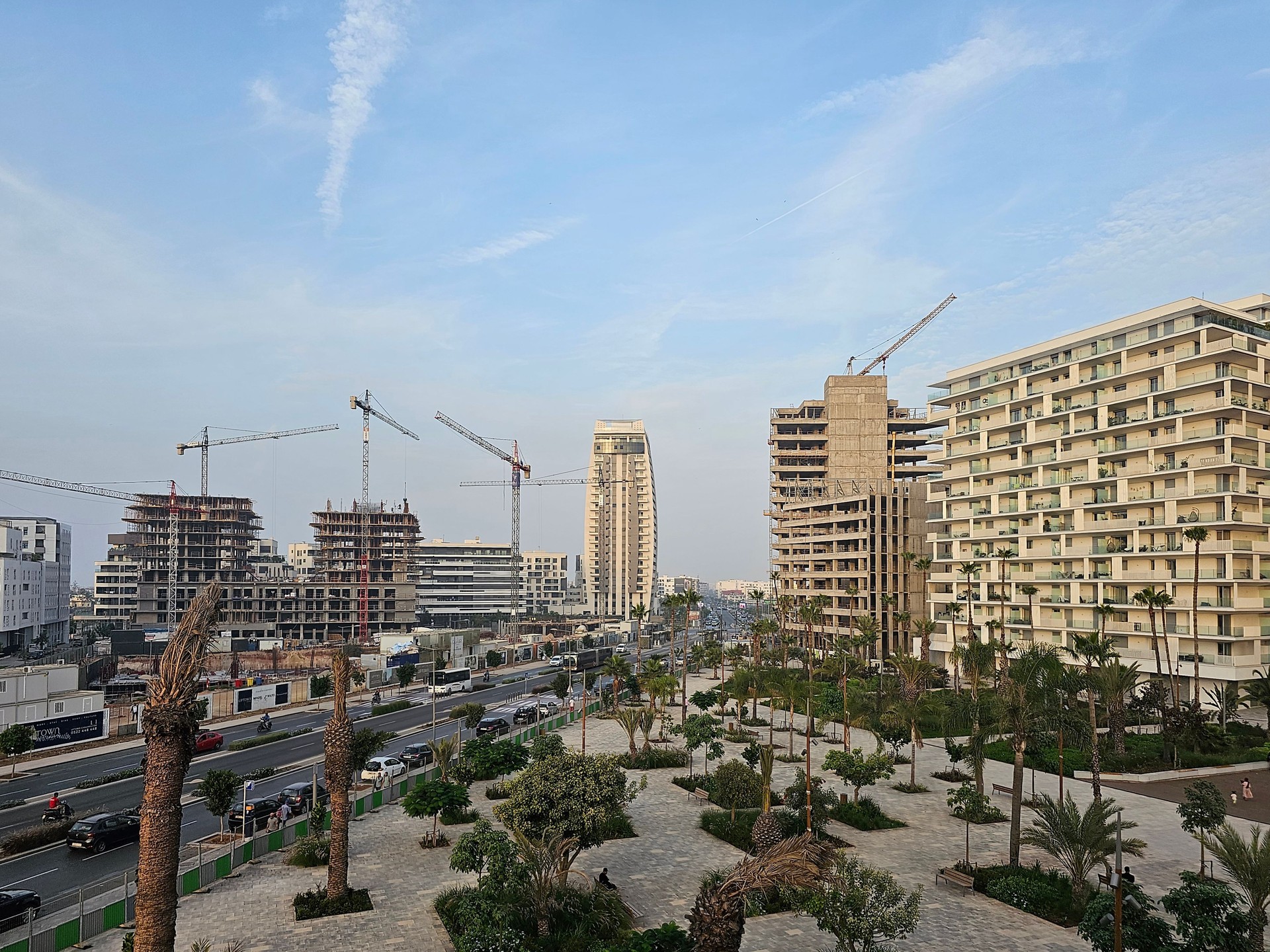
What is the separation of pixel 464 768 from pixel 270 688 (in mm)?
44857

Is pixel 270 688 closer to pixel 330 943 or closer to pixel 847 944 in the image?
pixel 330 943

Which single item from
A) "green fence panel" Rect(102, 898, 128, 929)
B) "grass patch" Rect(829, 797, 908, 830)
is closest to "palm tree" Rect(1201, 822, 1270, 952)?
"grass patch" Rect(829, 797, 908, 830)

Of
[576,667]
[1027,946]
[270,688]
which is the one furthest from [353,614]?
[1027,946]

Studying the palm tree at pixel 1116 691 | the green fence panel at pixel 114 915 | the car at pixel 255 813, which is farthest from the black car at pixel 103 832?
the palm tree at pixel 1116 691

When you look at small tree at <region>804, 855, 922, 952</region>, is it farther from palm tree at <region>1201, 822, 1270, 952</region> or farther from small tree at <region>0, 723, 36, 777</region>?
small tree at <region>0, 723, 36, 777</region>

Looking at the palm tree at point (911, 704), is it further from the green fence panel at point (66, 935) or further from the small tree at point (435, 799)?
the green fence panel at point (66, 935)

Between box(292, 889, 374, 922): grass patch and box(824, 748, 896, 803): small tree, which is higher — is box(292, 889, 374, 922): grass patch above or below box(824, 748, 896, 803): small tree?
below

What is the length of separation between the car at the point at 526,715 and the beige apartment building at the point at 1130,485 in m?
44.1

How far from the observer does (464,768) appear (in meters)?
36.8

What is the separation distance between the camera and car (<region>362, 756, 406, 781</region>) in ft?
147

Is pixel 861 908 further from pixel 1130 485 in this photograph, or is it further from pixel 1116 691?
pixel 1130 485

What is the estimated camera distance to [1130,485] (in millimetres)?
72688

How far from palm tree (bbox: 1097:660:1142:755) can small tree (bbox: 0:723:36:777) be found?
6073 cm

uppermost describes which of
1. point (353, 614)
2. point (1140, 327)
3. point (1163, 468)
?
point (1140, 327)
